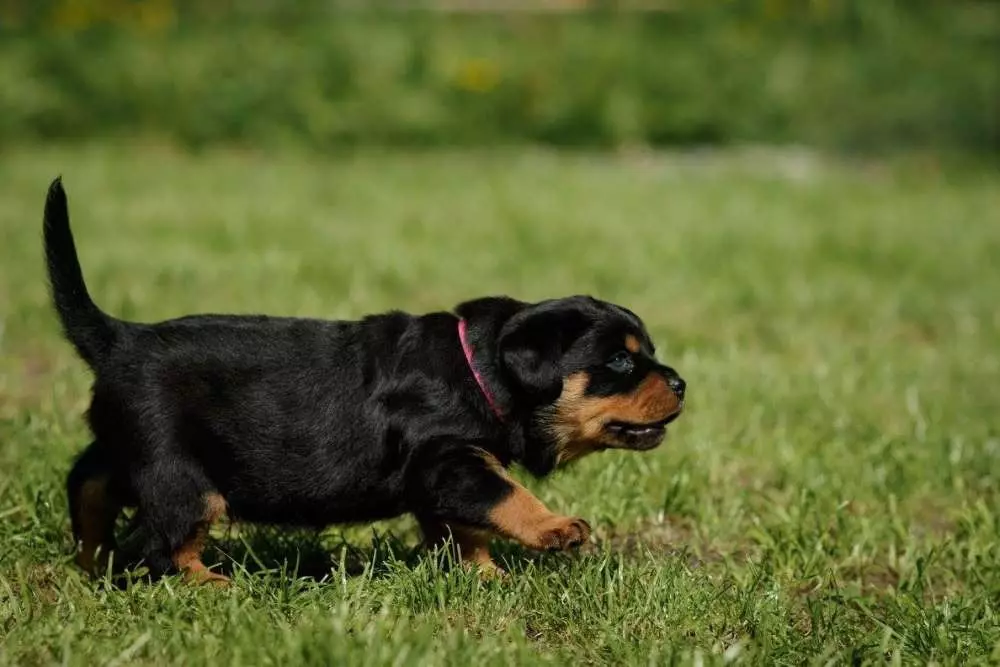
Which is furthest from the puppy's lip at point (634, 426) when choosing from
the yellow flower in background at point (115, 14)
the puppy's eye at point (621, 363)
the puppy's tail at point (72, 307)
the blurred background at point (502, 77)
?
the yellow flower in background at point (115, 14)

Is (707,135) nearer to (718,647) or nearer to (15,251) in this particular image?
(15,251)

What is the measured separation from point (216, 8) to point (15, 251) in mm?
6512

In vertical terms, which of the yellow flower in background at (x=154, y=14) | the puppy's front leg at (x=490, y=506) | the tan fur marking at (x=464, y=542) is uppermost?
the yellow flower in background at (x=154, y=14)

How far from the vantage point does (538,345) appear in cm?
324

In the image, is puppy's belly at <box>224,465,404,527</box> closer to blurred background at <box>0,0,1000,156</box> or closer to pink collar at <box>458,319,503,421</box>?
pink collar at <box>458,319,503,421</box>

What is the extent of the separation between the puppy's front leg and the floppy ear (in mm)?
231

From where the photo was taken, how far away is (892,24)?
12586 millimetres

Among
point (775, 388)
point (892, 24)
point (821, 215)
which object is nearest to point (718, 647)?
point (775, 388)

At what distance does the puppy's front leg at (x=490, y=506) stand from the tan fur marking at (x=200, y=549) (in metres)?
0.51

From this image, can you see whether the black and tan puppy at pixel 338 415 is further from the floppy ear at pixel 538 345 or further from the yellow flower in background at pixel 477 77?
the yellow flower in background at pixel 477 77

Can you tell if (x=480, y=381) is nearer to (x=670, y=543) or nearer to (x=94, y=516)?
(x=670, y=543)

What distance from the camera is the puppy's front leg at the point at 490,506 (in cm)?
300

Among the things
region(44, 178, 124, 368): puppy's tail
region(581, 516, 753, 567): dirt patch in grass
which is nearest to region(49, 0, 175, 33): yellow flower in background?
region(44, 178, 124, 368): puppy's tail

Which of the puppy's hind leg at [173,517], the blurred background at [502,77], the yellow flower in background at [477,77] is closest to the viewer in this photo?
the puppy's hind leg at [173,517]
